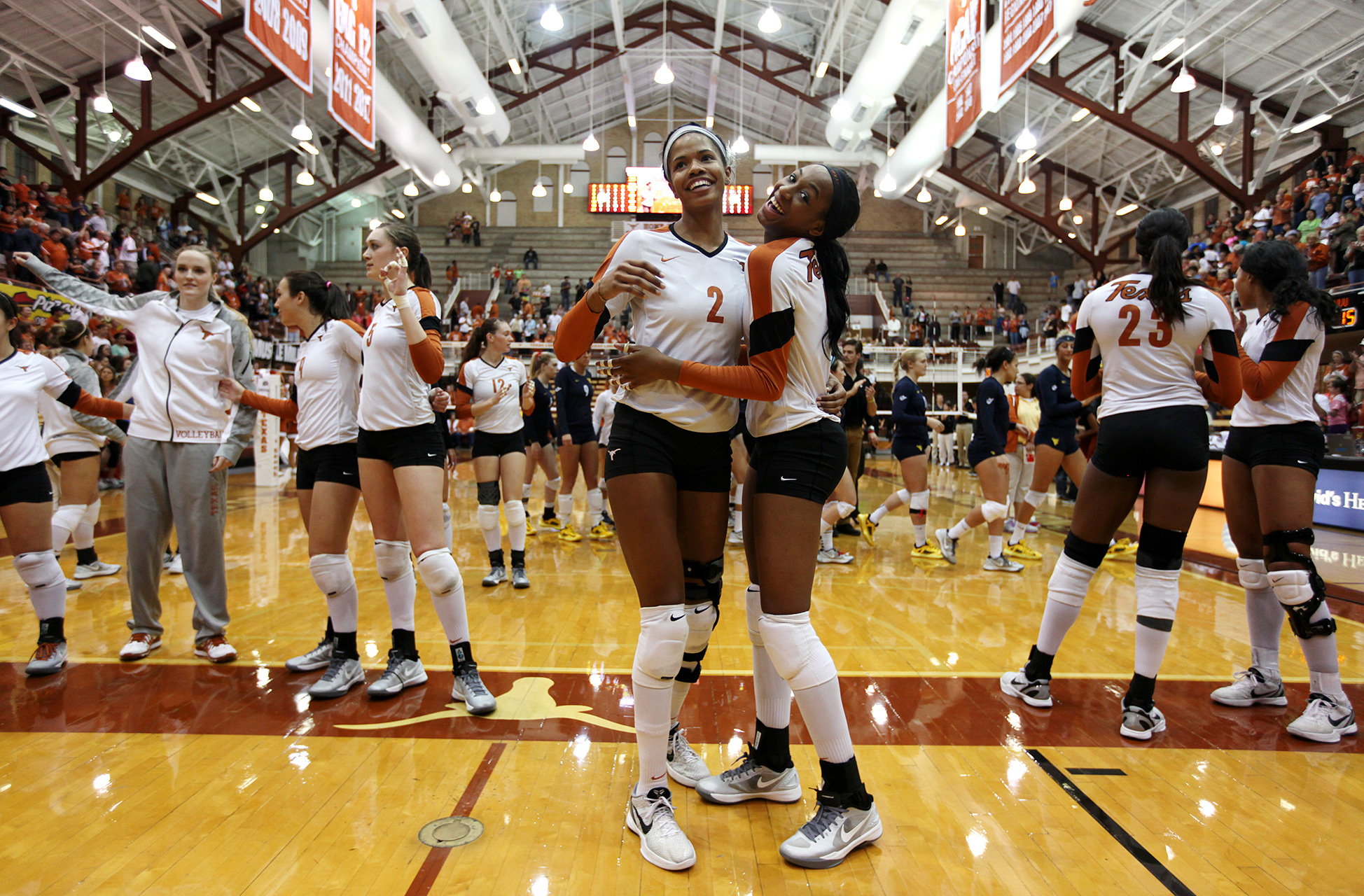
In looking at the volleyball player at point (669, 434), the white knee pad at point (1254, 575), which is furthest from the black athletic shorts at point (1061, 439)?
the volleyball player at point (669, 434)

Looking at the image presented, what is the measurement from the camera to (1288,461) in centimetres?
294

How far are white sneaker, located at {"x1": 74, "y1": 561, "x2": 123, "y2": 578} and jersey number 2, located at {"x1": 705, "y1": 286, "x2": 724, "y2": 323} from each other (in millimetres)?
5363

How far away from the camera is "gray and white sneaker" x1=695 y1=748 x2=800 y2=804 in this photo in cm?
234

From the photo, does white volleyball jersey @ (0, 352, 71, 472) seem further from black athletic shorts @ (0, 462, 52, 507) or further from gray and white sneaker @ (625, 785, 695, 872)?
gray and white sneaker @ (625, 785, 695, 872)

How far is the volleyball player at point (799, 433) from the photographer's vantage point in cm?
200

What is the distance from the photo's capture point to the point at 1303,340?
289 centimetres

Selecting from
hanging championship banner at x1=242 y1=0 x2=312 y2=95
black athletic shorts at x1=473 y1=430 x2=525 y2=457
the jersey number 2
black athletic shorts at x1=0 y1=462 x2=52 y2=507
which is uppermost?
hanging championship banner at x1=242 y1=0 x2=312 y2=95

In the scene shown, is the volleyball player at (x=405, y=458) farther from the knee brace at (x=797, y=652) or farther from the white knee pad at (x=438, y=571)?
the knee brace at (x=797, y=652)

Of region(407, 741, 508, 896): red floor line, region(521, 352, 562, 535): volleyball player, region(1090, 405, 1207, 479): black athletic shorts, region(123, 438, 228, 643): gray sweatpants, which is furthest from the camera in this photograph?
region(521, 352, 562, 535): volleyball player

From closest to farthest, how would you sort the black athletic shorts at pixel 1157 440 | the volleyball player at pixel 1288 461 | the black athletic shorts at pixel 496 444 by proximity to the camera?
the black athletic shorts at pixel 1157 440 < the volleyball player at pixel 1288 461 < the black athletic shorts at pixel 496 444

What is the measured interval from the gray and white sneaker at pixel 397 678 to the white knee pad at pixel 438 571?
382 millimetres

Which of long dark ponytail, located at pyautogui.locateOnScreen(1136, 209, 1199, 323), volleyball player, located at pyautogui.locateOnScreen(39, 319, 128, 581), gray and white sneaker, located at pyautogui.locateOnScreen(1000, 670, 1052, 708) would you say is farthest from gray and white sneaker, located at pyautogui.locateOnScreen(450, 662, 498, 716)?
volleyball player, located at pyautogui.locateOnScreen(39, 319, 128, 581)

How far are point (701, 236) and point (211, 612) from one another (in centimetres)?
301

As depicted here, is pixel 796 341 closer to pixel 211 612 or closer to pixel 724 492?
pixel 724 492
